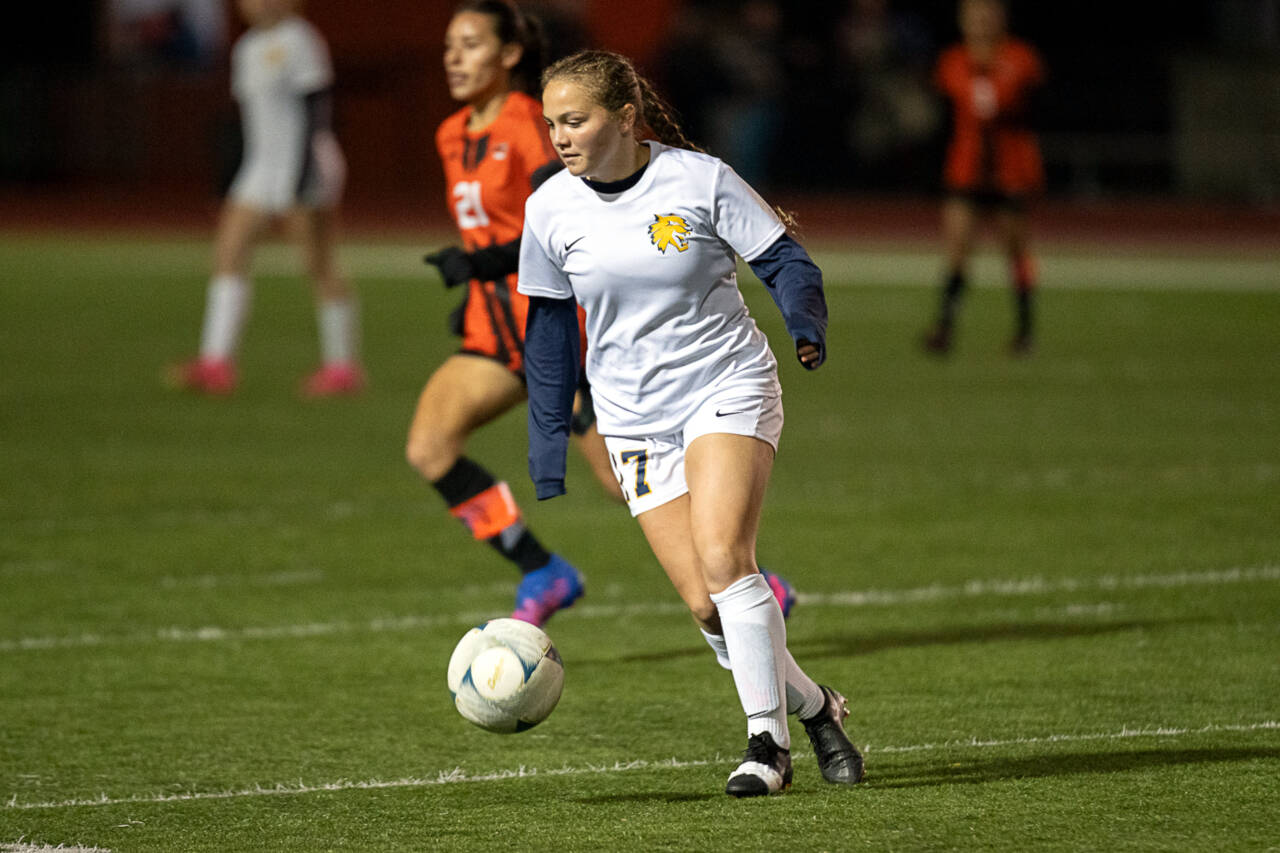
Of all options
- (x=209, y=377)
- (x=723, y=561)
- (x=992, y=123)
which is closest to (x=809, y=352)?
(x=723, y=561)

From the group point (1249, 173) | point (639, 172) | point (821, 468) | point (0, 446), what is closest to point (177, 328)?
point (0, 446)

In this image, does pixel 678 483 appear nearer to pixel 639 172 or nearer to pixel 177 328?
pixel 639 172

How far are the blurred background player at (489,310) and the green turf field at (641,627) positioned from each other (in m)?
0.38

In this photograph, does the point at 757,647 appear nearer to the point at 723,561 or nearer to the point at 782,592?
A: the point at 723,561

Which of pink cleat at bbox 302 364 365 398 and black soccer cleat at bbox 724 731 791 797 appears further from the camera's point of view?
pink cleat at bbox 302 364 365 398

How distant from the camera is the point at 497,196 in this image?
6.83 m

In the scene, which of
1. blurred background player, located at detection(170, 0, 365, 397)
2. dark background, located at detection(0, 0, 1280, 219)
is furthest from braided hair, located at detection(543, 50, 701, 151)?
dark background, located at detection(0, 0, 1280, 219)

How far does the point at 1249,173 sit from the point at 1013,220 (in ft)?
50.8

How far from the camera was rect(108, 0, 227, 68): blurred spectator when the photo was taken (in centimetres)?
3225

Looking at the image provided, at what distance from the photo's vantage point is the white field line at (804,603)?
6977mm

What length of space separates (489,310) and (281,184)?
21.4 feet

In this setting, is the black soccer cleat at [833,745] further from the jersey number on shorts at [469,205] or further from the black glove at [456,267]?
the jersey number on shorts at [469,205]

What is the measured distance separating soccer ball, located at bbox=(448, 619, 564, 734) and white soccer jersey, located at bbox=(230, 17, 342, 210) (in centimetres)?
823

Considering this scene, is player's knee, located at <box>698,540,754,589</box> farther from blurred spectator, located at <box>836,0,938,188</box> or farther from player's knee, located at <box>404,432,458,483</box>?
blurred spectator, located at <box>836,0,938,188</box>
